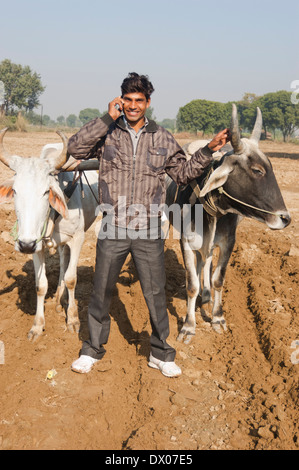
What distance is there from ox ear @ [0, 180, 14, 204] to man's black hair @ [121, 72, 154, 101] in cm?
123

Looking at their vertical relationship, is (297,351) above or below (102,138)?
below

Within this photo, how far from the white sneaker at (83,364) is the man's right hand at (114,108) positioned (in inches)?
81.8

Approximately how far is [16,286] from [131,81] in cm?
316

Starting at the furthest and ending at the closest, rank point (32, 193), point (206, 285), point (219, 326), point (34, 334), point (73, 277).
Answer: point (206, 285), point (219, 326), point (73, 277), point (34, 334), point (32, 193)

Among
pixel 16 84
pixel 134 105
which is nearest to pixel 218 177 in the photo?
pixel 134 105

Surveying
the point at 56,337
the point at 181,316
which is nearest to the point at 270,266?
the point at 181,316

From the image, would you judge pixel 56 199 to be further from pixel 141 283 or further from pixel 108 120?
pixel 141 283

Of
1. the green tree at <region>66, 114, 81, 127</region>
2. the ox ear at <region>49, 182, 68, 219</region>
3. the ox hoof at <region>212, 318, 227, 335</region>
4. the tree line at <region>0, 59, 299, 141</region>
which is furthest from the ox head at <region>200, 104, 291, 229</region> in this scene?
the green tree at <region>66, 114, 81, 127</region>

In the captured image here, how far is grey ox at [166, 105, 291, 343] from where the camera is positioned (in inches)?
149

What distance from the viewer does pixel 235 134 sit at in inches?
138

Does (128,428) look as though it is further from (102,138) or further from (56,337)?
(102,138)

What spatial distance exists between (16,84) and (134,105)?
54.4 metres

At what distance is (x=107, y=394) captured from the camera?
11.9ft

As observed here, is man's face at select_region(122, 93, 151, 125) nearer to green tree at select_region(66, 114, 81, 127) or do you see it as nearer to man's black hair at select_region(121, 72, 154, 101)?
man's black hair at select_region(121, 72, 154, 101)
